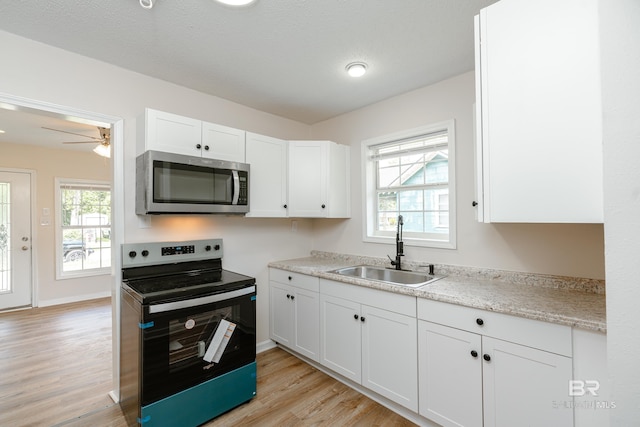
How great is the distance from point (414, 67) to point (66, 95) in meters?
2.43

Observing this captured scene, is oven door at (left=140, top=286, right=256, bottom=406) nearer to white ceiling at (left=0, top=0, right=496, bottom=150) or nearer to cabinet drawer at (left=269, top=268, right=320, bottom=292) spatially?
cabinet drawer at (left=269, top=268, right=320, bottom=292)

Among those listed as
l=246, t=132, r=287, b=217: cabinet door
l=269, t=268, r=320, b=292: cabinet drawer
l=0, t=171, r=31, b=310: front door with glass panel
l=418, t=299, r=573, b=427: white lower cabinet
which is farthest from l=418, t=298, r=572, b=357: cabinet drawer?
l=0, t=171, r=31, b=310: front door with glass panel

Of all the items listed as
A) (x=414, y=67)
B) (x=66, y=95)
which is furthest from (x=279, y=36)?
(x=66, y=95)

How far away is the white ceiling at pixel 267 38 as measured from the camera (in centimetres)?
154

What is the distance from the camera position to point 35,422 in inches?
76.1

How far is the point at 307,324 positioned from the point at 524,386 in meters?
1.61

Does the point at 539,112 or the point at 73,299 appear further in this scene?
the point at 73,299

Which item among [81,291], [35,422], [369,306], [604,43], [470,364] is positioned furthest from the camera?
[81,291]

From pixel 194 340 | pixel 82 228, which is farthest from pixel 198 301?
pixel 82 228

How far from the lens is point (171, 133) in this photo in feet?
6.96

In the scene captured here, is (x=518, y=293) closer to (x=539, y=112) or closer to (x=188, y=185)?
(x=539, y=112)

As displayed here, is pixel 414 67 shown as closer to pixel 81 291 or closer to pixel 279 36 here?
pixel 279 36

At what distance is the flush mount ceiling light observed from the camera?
2111mm

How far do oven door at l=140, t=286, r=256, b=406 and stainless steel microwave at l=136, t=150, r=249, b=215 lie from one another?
0.66 meters
